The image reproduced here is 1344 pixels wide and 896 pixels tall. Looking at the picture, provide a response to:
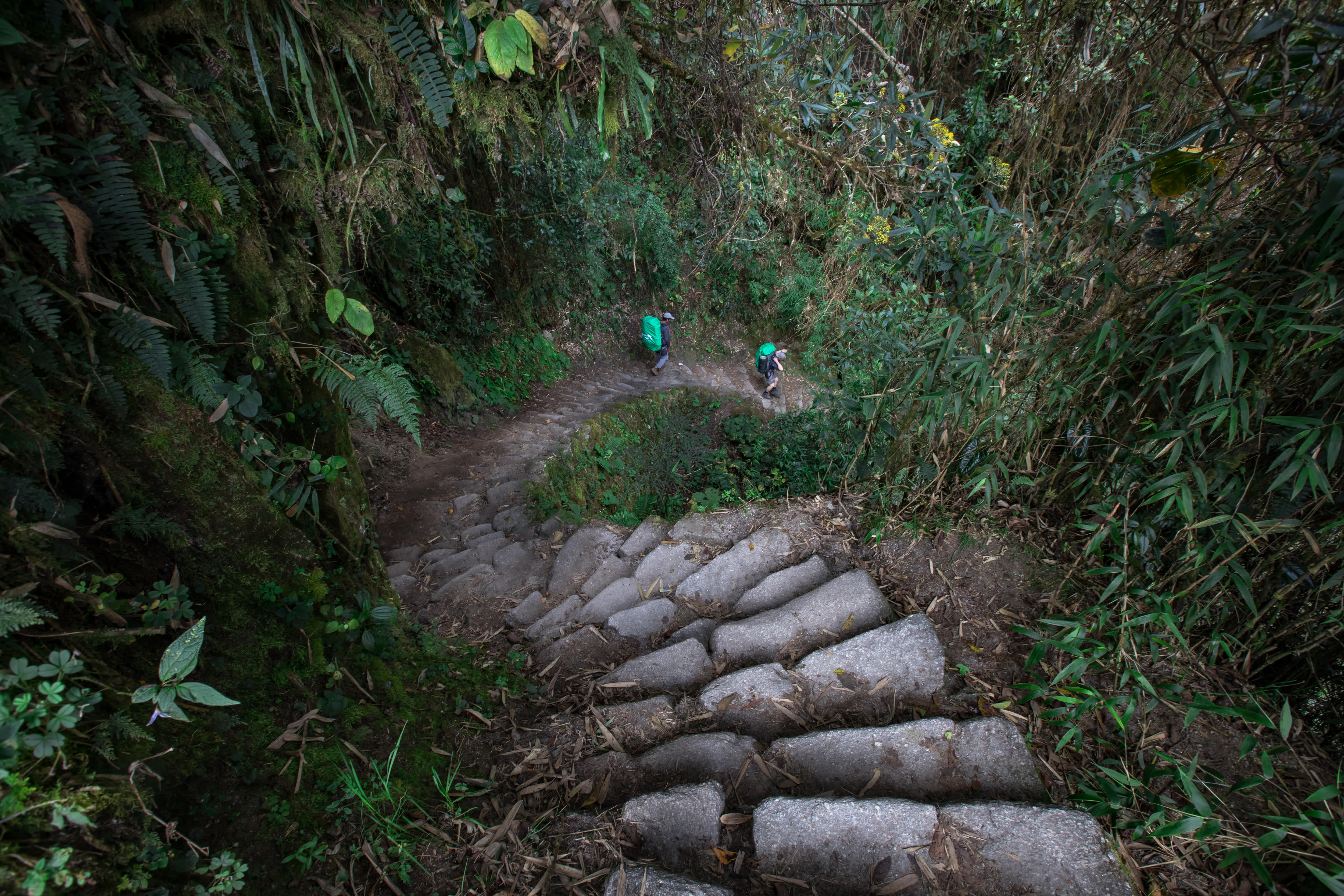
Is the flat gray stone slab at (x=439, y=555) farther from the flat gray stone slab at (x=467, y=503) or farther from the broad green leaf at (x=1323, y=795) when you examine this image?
the broad green leaf at (x=1323, y=795)

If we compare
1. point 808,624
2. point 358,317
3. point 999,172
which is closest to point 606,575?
point 808,624

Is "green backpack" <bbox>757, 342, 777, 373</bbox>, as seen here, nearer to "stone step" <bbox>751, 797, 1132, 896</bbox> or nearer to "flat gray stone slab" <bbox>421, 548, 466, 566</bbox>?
"flat gray stone slab" <bbox>421, 548, 466, 566</bbox>

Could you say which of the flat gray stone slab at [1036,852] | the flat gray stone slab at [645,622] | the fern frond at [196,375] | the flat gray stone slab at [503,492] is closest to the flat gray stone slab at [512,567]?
the flat gray stone slab at [503,492]

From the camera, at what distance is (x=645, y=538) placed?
3533mm

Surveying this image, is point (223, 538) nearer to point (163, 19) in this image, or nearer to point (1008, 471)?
point (163, 19)

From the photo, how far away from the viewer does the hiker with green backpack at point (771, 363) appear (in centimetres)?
865

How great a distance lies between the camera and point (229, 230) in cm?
170

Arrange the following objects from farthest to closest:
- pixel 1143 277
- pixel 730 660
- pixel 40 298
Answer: pixel 730 660
pixel 1143 277
pixel 40 298

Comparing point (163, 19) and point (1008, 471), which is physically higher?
point (163, 19)

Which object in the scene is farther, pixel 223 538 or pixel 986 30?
pixel 986 30

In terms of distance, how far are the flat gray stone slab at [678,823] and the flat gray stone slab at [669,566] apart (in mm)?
1364

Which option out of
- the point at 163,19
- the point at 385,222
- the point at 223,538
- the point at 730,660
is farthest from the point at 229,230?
the point at 385,222

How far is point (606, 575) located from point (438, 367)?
12.4ft

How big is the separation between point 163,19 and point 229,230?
0.55 metres
